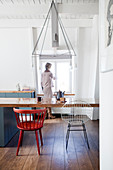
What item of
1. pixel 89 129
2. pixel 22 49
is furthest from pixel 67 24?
pixel 89 129

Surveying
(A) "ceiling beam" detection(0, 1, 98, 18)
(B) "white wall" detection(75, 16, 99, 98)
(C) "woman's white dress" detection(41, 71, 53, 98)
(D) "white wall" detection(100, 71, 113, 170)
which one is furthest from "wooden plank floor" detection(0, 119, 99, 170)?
(A) "ceiling beam" detection(0, 1, 98, 18)

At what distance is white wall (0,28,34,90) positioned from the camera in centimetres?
432

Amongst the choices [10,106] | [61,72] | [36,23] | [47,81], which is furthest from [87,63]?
[10,106]

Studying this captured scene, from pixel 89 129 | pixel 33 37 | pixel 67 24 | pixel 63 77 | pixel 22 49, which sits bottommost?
pixel 89 129

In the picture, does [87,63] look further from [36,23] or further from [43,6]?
[43,6]

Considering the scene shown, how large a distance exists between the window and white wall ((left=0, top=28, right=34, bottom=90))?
0.59 m

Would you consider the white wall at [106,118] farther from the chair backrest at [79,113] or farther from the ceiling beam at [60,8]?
the ceiling beam at [60,8]

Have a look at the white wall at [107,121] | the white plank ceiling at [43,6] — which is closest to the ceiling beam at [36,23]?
the white plank ceiling at [43,6]

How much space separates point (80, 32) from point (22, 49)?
1.90m

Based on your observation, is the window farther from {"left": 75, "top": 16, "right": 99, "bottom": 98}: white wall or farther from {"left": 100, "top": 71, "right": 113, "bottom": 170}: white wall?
{"left": 100, "top": 71, "right": 113, "bottom": 170}: white wall

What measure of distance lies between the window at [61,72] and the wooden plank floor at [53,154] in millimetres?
2032

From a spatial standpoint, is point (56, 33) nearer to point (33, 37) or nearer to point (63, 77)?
point (33, 37)

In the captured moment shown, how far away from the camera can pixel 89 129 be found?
348 centimetres

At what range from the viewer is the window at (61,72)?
4801mm
